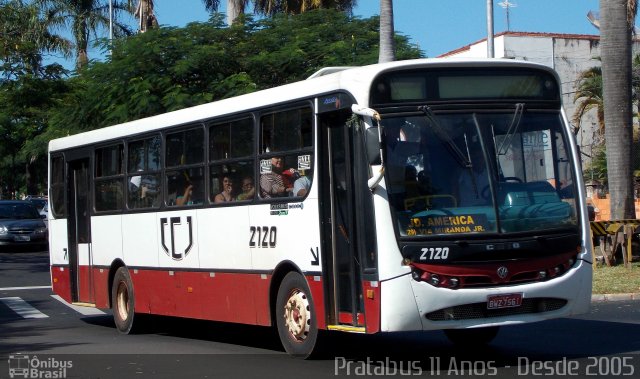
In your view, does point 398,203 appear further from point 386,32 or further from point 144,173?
point 386,32

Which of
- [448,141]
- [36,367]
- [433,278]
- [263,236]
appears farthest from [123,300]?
[448,141]

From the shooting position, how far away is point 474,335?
39.5 feet

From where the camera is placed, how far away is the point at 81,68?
30.4 meters

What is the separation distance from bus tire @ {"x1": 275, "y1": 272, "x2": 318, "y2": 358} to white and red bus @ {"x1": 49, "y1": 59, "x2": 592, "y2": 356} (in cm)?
2

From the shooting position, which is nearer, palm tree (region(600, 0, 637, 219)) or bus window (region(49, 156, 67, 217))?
bus window (region(49, 156, 67, 217))

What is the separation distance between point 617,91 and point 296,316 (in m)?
13.8

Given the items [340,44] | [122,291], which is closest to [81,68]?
[340,44]

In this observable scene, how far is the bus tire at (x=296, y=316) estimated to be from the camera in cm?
1113

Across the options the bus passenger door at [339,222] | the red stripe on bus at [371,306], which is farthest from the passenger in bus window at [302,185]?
the red stripe on bus at [371,306]

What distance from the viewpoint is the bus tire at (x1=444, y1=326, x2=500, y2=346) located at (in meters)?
12.0

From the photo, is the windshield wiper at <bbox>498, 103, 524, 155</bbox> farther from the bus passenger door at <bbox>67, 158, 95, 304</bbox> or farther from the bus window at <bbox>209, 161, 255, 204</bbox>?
the bus passenger door at <bbox>67, 158, 95, 304</bbox>

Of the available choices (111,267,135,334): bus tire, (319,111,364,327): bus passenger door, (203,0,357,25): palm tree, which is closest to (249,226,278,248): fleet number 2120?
(319,111,364,327): bus passenger door

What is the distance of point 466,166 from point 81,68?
72.9 ft

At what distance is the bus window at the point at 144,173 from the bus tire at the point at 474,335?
15.8 feet
